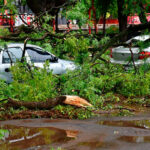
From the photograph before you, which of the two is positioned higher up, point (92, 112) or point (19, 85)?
point (19, 85)

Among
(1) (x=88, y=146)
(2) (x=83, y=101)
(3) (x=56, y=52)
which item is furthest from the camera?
(3) (x=56, y=52)

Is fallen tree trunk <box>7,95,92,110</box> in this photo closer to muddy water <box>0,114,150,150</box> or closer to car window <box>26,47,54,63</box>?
muddy water <box>0,114,150,150</box>

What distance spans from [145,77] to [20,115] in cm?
381

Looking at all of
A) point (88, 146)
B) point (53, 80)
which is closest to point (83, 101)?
point (53, 80)

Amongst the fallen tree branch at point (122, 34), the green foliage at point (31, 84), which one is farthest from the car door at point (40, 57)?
the green foliage at point (31, 84)

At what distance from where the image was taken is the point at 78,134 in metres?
5.98

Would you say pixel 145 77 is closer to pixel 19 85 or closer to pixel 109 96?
pixel 109 96

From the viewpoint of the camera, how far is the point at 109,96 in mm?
9078

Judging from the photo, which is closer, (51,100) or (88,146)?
(88,146)

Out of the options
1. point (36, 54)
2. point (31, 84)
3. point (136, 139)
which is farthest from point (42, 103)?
point (36, 54)

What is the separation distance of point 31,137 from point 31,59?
15.9 feet

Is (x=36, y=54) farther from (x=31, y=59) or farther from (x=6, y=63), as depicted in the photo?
(x=6, y=63)

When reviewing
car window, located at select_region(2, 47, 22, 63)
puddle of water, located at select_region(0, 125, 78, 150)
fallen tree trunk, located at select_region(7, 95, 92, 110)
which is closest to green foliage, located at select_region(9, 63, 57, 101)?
fallen tree trunk, located at select_region(7, 95, 92, 110)

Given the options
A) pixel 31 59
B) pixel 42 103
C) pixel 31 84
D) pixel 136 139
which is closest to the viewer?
pixel 136 139
